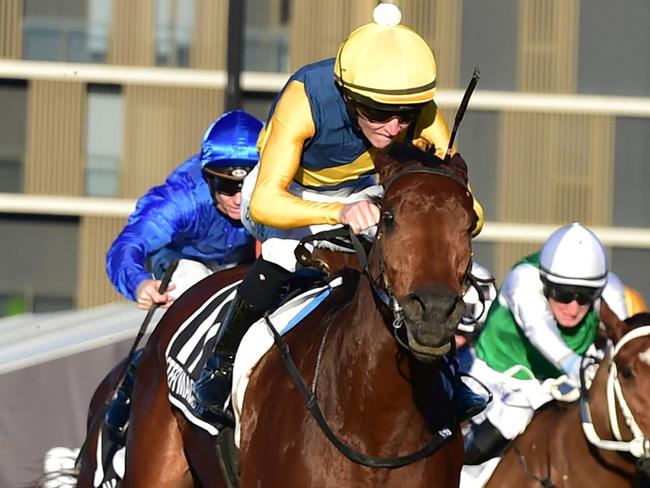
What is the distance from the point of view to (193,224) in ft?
19.1

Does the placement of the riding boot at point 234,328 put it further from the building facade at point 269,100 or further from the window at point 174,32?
the window at point 174,32

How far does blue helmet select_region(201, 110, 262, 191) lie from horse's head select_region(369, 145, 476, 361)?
1956 millimetres

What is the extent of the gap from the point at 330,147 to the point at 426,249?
3.02 ft

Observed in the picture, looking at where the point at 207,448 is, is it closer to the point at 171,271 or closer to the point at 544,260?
the point at 171,271

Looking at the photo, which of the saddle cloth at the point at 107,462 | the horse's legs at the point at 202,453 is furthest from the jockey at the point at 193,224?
the horse's legs at the point at 202,453

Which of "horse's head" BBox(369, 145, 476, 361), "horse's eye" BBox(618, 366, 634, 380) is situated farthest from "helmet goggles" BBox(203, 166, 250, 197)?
"horse's head" BBox(369, 145, 476, 361)

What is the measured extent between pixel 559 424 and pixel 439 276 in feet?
8.22

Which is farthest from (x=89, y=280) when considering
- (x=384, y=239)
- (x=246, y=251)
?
(x=384, y=239)

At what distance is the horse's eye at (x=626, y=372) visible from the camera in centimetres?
525

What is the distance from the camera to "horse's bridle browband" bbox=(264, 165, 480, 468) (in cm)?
347

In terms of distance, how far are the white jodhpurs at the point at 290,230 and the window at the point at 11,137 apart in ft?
34.9

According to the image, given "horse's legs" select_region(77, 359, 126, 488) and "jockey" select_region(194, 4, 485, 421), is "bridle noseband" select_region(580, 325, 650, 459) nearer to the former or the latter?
"jockey" select_region(194, 4, 485, 421)

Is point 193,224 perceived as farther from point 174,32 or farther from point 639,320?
point 174,32

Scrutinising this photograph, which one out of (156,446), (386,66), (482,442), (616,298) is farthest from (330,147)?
(616,298)
